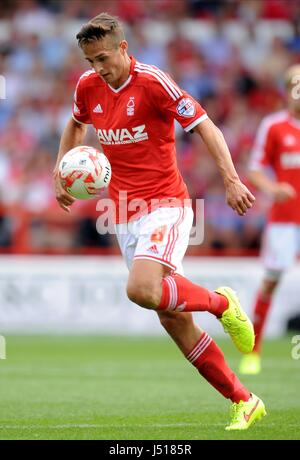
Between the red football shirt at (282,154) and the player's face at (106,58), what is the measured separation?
382cm

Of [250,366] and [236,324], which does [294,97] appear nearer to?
[250,366]

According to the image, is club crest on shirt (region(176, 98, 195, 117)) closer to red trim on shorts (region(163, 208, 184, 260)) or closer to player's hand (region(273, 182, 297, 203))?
red trim on shorts (region(163, 208, 184, 260))

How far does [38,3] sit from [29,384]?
407 inches

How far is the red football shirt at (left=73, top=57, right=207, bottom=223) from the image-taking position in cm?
621

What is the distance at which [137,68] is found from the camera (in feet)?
20.8

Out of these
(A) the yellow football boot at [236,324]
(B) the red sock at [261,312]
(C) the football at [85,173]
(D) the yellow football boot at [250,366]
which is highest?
(C) the football at [85,173]

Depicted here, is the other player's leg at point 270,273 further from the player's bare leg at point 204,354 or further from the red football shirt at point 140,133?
the red football shirt at point 140,133

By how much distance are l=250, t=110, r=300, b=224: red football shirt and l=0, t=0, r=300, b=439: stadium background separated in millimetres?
1447

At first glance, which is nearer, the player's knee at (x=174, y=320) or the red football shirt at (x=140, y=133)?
the player's knee at (x=174, y=320)

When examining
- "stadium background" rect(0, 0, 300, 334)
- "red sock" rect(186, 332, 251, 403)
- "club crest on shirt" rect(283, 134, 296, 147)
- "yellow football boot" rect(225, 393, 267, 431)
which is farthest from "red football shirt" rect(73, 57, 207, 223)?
"stadium background" rect(0, 0, 300, 334)

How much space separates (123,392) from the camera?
7906 mm

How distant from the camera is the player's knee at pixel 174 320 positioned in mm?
6078

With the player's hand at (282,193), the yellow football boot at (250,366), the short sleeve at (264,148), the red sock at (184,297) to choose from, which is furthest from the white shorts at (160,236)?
the short sleeve at (264,148)
